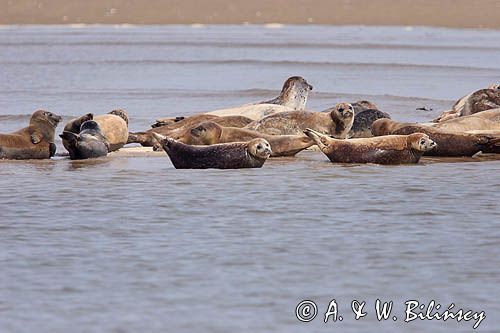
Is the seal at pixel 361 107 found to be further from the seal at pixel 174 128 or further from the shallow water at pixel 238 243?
the shallow water at pixel 238 243

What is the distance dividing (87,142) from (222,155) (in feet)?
5.95

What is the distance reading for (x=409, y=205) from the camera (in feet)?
28.2

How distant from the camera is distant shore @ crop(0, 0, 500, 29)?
200 feet

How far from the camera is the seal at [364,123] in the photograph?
1280 centimetres

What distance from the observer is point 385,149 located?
35.4 feet

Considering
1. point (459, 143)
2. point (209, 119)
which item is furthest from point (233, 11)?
point (459, 143)

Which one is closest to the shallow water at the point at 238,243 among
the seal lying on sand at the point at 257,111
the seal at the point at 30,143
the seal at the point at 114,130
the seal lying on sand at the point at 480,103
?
the seal at the point at 30,143

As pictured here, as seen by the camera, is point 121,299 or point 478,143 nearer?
point 121,299

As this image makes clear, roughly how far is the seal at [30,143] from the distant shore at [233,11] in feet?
162

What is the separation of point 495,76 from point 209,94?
7.18 m

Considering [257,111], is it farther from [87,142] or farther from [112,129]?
[87,142]

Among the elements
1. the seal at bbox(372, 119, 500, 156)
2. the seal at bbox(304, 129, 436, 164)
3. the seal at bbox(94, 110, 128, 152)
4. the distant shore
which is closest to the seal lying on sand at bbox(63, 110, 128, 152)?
the seal at bbox(94, 110, 128, 152)

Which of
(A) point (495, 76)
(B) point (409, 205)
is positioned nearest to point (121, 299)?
(B) point (409, 205)

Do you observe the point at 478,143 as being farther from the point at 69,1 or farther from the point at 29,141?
the point at 69,1
